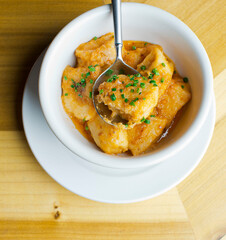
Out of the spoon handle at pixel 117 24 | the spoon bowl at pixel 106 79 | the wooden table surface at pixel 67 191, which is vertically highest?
the spoon handle at pixel 117 24

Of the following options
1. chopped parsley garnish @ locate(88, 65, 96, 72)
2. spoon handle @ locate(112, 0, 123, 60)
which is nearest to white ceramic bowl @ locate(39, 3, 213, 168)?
spoon handle @ locate(112, 0, 123, 60)

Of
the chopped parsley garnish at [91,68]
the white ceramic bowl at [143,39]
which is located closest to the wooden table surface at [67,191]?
the white ceramic bowl at [143,39]

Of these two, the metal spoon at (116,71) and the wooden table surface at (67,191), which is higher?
the metal spoon at (116,71)

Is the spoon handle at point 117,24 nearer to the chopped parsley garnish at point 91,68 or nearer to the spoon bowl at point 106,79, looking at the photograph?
the spoon bowl at point 106,79

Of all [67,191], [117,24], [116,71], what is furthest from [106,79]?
[67,191]

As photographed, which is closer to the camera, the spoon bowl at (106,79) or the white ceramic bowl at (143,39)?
the white ceramic bowl at (143,39)

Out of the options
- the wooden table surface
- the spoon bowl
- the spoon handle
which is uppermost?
the spoon handle

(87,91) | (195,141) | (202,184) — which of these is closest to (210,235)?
(202,184)

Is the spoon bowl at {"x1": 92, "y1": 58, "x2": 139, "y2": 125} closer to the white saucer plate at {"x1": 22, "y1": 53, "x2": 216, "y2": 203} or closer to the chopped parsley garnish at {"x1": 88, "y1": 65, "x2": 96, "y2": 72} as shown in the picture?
the chopped parsley garnish at {"x1": 88, "y1": 65, "x2": 96, "y2": 72}
